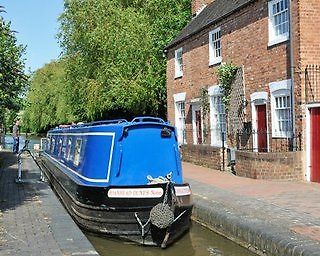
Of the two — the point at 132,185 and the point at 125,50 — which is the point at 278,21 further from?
the point at 125,50

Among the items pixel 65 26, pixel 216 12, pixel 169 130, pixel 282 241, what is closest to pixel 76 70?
pixel 65 26

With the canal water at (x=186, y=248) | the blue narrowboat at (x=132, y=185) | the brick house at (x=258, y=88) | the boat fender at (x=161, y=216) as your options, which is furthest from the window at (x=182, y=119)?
the boat fender at (x=161, y=216)

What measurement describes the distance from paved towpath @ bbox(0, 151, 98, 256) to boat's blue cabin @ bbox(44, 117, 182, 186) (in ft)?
3.53

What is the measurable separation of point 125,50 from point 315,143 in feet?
52.6

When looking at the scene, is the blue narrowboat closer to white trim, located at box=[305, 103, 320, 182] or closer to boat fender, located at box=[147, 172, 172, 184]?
boat fender, located at box=[147, 172, 172, 184]

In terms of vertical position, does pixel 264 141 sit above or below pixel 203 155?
above

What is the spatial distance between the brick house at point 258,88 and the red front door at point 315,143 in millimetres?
→ 28

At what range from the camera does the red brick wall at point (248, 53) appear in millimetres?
15672

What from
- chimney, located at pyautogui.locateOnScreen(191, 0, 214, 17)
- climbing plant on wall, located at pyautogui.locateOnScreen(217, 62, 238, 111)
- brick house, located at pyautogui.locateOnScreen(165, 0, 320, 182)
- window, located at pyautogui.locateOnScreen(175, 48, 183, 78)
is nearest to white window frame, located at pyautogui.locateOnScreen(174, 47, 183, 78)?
window, located at pyautogui.locateOnScreen(175, 48, 183, 78)

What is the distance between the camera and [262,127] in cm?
1681

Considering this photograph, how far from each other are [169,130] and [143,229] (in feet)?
7.39

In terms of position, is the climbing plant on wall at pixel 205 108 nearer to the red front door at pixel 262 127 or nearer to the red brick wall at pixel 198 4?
the red front door at pixel 262 127

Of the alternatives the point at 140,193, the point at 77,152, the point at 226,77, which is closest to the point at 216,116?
the point at 226,77

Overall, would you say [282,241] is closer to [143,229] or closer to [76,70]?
[143,229]
